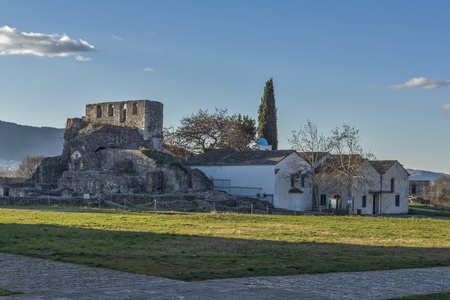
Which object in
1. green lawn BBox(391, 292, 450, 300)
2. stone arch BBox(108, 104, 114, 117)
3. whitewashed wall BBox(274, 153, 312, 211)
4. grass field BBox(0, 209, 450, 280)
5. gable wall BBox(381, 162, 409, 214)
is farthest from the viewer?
stone arch BBox(108, 104, 114, 117)

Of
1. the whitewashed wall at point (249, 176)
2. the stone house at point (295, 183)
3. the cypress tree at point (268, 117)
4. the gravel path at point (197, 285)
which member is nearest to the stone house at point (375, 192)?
the stone house at point (295, 183)

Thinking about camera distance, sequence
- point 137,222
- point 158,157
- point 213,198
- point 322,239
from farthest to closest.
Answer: point 158,157
point 213,198
point 137,222
point 322,239

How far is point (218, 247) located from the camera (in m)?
16.5

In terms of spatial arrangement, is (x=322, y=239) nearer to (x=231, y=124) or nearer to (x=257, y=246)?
(x=257, y=246)

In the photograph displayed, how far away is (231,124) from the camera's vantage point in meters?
77.1

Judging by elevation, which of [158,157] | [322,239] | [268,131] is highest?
[268,131]

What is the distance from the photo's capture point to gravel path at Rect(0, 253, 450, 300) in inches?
347

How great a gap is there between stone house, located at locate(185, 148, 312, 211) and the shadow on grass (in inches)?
1271

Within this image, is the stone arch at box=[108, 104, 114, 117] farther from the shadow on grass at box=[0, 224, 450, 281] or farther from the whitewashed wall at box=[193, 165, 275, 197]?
the shadow on grass at box=[0, 224, 450, 281]

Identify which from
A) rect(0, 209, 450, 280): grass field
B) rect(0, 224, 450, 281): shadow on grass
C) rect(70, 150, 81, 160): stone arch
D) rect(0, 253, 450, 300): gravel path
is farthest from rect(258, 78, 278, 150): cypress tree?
rect(0, 253, 450, 300): gravel path

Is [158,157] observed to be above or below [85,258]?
above

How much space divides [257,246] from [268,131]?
58.7 metres

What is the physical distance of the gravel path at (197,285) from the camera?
28.9 feet

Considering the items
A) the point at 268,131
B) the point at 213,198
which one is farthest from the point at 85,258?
the point at 268,131
